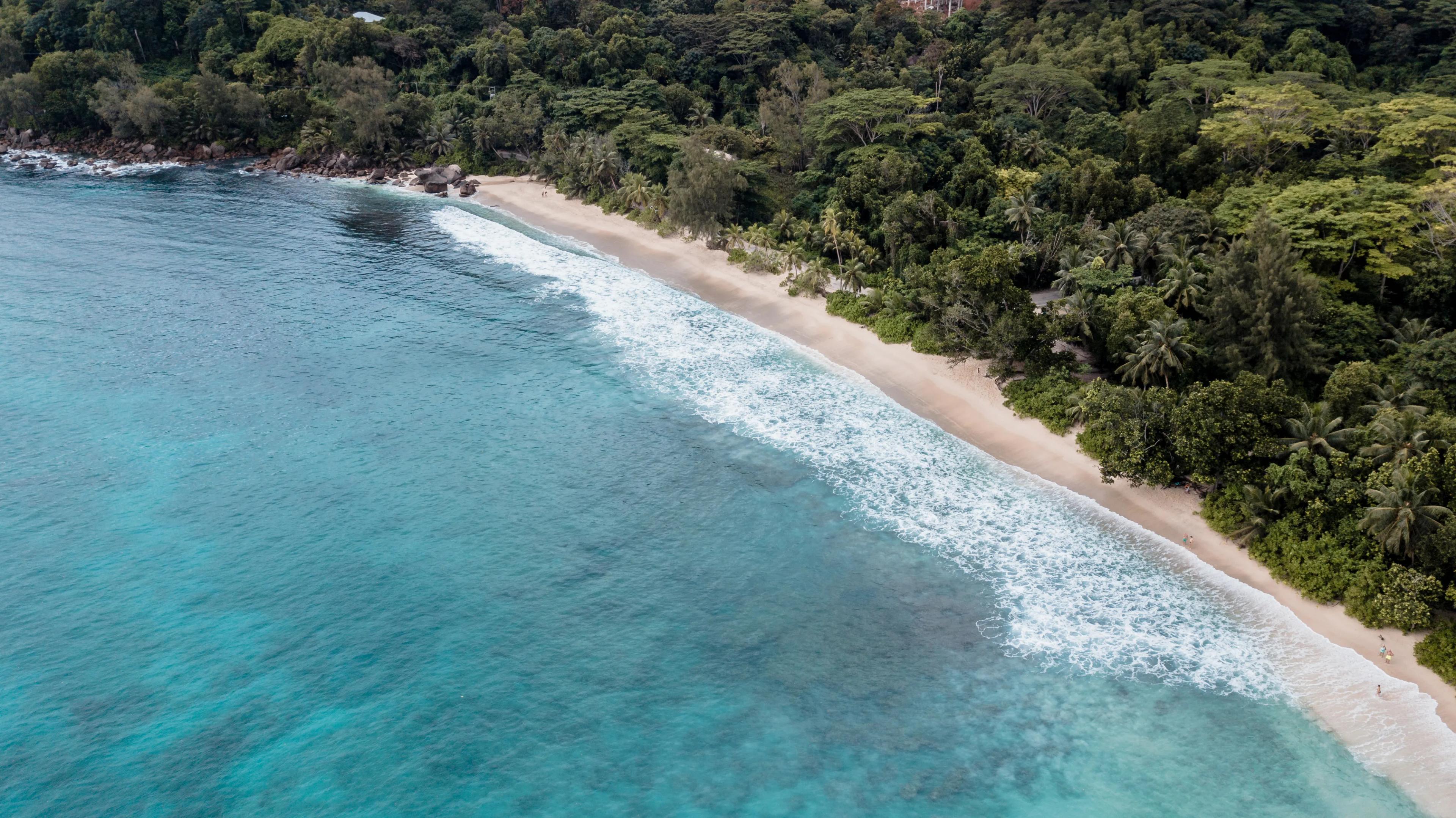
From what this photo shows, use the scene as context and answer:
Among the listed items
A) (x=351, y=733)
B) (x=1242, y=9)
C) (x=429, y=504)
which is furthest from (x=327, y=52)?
(x=1242, y=9)

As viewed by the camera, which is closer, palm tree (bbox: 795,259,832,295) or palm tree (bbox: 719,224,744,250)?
palm tree (bbox: 795,259,832,295)

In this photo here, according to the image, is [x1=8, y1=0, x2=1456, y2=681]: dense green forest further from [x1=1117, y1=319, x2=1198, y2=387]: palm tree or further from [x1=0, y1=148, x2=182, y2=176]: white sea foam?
[x1=0, y1=148, x2=182, y2=176]: white sea foam

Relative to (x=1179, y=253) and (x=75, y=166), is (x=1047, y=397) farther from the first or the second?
(x=75, y=166)

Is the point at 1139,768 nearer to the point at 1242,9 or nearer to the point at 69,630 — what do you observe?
the point at 69,630

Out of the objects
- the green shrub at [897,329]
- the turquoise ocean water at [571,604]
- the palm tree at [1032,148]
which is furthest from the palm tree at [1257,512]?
the palm tree at [1032,148]

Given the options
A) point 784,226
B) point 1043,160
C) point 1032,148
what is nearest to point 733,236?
point 784,226

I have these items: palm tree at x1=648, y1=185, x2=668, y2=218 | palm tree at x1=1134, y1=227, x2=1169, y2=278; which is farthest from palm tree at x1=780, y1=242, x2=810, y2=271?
palm tree at x1=1134, y1=227, x2=1169, y2=278

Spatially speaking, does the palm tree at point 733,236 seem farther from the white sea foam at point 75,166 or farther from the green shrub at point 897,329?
the white sea foam at point 75,166
